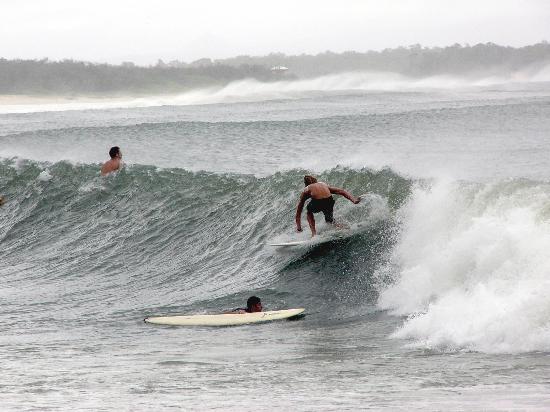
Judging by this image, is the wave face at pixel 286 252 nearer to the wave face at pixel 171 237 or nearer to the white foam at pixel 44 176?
the wave face at pixel 171 237

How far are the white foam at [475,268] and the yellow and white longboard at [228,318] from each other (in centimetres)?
138

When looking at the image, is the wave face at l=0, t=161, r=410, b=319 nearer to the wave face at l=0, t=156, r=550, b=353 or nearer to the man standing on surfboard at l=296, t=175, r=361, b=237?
the wave face at l=0, t=156, r=550, b=353

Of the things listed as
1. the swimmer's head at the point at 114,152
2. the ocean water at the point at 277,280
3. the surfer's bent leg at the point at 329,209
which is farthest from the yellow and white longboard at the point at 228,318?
the swimmer's head at the point at 114,152

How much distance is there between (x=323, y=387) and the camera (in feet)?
29.1

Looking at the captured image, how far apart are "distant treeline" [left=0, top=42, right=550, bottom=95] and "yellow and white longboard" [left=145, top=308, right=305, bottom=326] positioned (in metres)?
79.9

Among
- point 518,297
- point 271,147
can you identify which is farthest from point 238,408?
point 271,147

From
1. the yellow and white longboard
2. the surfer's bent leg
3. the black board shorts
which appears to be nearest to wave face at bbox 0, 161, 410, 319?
the surfer's bent leg

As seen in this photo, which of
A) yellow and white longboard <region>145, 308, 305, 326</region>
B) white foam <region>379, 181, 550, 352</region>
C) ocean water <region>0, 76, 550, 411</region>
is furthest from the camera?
yellow and white longboard <region>145, 308, 305, 326</region>

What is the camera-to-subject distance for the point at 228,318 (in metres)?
13.0

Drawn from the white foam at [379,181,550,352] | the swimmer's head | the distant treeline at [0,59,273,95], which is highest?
the distant treeline at [0,59,273,95]

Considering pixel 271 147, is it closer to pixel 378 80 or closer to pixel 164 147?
pixel 164 147

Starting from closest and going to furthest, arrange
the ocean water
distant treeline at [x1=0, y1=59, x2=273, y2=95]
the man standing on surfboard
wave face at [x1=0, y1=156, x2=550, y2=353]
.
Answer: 1. the ocean water
2. wave face at [x1=0, y1=156, x2=550, y2=353]
3. the man standing on surfboard
4. distant treeline at [x1=0, y1=59, x2=273, y2=95]

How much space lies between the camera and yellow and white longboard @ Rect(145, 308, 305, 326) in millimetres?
12883

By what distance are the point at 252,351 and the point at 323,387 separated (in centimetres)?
229
